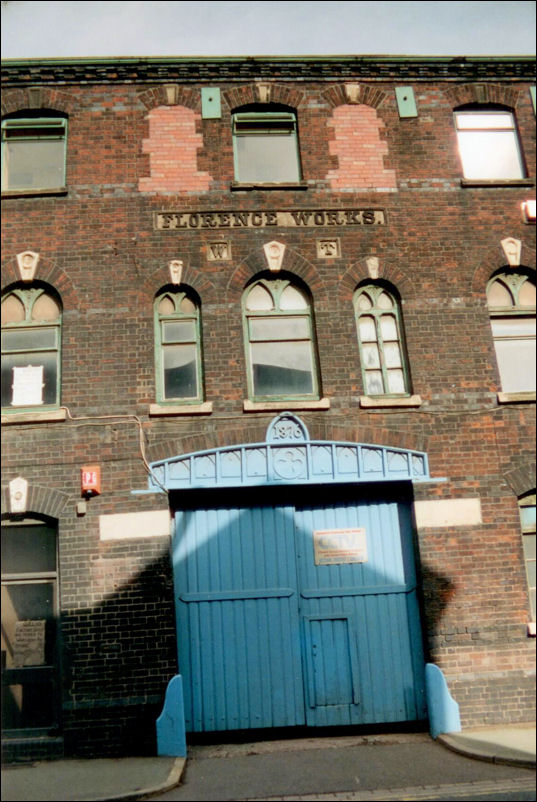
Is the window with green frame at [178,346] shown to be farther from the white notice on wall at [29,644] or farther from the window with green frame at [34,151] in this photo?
the white notice on wall at [29,644]

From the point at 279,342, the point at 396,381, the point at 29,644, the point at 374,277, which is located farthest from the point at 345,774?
the point at 374,277

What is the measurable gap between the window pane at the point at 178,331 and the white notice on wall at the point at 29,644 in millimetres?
4280

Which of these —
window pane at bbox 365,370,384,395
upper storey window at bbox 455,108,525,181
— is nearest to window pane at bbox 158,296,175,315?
window pane at bbox 365,370,384,395

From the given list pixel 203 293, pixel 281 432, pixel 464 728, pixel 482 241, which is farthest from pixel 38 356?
pixel 464 728

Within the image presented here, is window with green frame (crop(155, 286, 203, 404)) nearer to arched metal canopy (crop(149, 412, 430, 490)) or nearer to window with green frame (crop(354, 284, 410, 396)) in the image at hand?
arched metal canopy (crop(149, 412, 430, 490))

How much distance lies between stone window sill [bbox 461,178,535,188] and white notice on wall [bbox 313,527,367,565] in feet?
18.6

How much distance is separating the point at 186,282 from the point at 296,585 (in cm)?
460

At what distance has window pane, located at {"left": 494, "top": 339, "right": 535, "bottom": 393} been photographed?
10711 mm

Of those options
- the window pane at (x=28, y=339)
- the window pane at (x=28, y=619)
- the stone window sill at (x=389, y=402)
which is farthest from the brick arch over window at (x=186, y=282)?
the window pane at (x=28, y=619)

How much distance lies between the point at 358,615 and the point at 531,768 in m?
2.85

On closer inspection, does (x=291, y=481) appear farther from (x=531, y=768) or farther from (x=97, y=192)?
(x=97, y=192)

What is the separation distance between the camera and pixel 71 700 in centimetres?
911

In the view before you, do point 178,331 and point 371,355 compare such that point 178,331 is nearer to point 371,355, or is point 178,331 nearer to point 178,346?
point 178,346

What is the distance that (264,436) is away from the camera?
1005 centimetres
